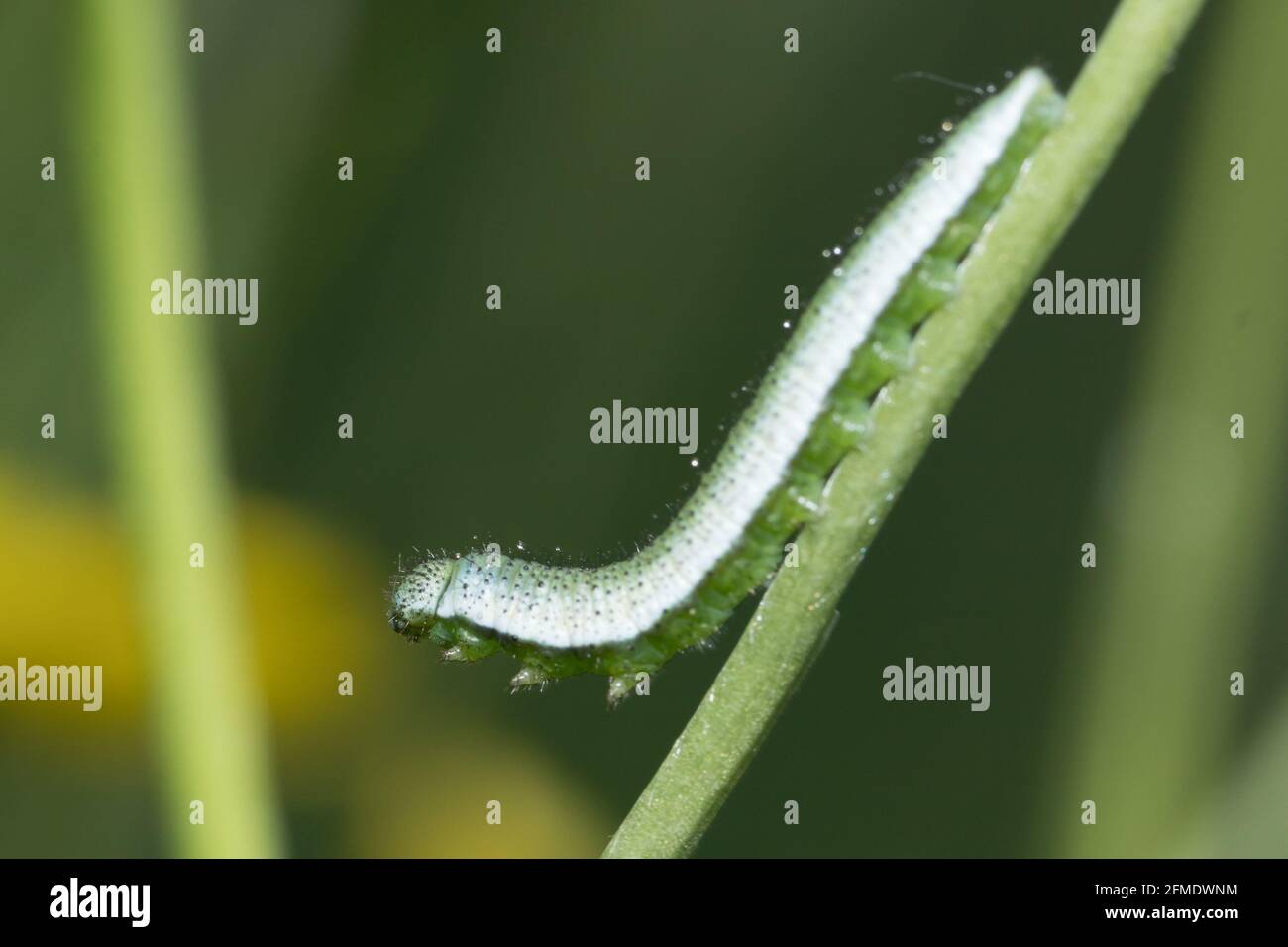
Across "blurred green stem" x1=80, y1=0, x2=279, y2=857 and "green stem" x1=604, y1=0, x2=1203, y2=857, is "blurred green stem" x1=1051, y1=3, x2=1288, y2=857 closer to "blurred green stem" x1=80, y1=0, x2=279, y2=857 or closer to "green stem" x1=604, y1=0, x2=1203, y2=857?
"green stem" x1=604, y1=0, x2=1203, y2=857

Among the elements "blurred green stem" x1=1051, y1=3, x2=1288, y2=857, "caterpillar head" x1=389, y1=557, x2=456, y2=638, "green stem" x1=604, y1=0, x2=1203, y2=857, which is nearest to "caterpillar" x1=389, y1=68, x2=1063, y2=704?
"caterpillar head" x1=389, y1=557, x2=456, y2=638

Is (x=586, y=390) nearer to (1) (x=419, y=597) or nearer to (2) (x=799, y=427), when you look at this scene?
(1) (x=419, y=597)

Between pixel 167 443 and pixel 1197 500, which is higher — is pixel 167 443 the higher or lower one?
the higher one

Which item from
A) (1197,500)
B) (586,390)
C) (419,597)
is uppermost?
(586,390)

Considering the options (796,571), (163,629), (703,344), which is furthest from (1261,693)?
(163,629)

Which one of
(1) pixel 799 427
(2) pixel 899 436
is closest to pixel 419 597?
(1) pixel 799 427

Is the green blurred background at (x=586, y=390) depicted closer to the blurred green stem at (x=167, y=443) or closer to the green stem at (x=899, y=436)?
the blurred green stem at (x=167, y=443)

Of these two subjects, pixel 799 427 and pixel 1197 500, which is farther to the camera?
pixel 1197 500
